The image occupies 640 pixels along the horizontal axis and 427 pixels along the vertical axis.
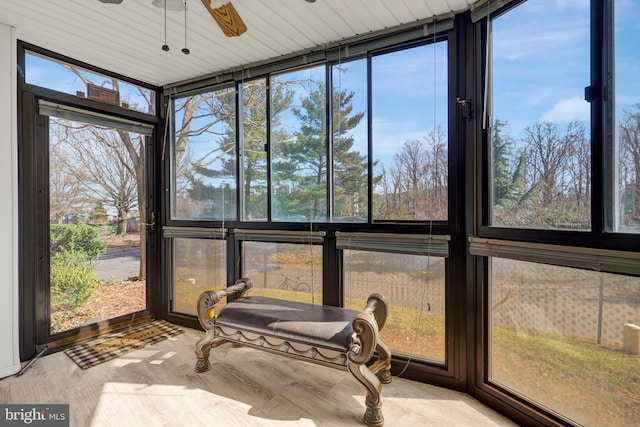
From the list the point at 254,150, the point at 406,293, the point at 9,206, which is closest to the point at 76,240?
the point at 9,206

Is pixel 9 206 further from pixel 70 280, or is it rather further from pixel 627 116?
pixel 627 116

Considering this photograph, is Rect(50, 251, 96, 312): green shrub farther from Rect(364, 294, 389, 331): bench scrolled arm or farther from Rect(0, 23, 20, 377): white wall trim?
Rect(364, 294, 389, 331): bench scrolled arm

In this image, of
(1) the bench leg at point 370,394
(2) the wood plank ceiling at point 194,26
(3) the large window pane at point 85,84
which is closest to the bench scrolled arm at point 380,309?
(1) the bench leg at point 370,394

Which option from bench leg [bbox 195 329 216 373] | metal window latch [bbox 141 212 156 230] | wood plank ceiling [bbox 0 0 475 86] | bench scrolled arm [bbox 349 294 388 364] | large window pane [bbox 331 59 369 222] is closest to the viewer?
bench scrolled arm [bbox 349 294 388 364]

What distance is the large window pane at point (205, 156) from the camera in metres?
3.06

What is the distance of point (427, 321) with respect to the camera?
7.32 ft

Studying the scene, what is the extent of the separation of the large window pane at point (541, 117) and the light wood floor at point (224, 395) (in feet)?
4.10

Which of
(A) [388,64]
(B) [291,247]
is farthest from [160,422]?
(A) [388,64]

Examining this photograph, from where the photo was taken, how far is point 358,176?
2.45 metres

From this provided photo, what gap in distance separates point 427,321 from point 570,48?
1823 millimetres

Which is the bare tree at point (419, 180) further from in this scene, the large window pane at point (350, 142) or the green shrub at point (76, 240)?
the green shrub at point (76, 240)

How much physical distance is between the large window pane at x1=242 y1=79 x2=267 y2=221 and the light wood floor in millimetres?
A: 1333

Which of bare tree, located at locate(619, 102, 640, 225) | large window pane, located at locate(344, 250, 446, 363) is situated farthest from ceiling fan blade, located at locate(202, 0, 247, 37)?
bare tree, located at locate(619, 102, 640, 225)

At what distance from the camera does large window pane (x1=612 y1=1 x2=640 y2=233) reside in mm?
1351
